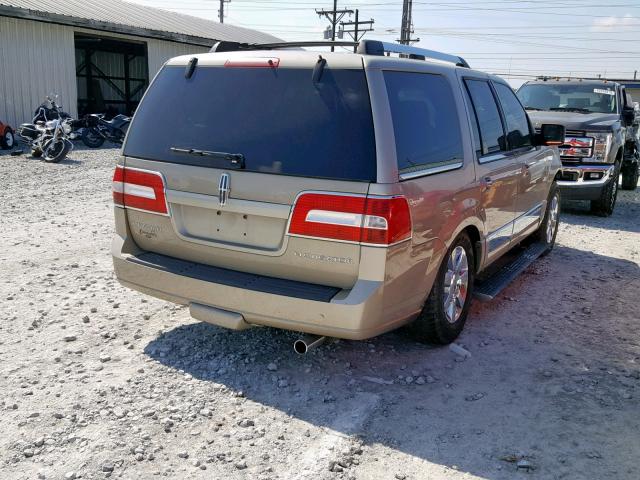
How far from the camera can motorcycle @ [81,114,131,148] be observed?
709 inches

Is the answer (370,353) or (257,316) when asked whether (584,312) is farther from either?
(257,316)

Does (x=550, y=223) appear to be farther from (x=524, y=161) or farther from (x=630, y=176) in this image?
(x=630, y=176)

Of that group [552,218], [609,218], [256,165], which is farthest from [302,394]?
[609,218]

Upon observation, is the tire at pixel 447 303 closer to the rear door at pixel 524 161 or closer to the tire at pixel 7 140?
the rear door at pixel 524 161

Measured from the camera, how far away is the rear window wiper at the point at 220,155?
12.2 feet

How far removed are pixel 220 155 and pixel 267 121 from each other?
0.35 m

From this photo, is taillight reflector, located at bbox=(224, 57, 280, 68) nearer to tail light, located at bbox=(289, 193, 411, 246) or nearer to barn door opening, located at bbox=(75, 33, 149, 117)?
tail light, located at bbox=(289, 193, 411, 246)

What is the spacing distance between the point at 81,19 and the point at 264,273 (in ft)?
58.9

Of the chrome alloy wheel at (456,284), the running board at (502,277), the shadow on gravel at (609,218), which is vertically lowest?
the shadow on gravel at (609,218)

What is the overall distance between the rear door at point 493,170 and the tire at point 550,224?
1.62 metres

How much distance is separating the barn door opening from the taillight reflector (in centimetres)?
2204

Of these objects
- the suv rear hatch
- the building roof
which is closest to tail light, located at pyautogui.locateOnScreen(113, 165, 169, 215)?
the suv rear hatch

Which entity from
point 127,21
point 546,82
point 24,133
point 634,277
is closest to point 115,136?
point 24,133

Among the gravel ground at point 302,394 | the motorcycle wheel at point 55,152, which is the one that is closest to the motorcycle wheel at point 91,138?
the motorcycle wheel at point 55,152
